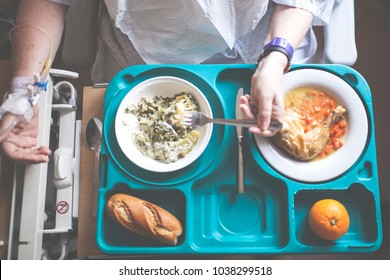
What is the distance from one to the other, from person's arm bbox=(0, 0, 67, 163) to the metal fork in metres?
0.36

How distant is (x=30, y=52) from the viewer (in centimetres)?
91

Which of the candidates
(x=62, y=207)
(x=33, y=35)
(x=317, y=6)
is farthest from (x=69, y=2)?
(x=317, y=6)

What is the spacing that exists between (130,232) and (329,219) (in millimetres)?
508

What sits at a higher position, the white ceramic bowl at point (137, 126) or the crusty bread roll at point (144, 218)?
the white ceramic bowl at point (137, 126)

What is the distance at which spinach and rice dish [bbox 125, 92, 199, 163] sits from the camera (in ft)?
3.06

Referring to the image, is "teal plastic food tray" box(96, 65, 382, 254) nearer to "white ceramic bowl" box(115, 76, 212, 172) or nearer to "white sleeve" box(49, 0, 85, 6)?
"white ceramic bowl" box(115, 76, 212, 172)

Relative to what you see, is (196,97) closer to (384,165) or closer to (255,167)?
(255,167)

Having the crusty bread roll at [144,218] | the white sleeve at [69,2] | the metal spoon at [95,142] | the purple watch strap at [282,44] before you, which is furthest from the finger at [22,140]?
the purple watch strap at [282,44]

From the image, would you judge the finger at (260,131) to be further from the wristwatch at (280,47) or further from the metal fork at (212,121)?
the wristwatch at (280,47)

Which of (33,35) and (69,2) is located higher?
(69,2)

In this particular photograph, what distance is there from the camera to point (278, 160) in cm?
92

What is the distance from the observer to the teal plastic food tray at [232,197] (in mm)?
903

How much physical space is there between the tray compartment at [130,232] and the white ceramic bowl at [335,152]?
0.27 metres

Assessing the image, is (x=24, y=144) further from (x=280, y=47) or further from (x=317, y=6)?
(x=317, y=6)
